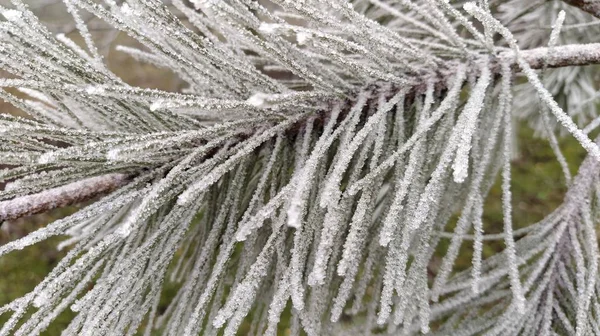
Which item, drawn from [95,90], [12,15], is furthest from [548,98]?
[12,15]

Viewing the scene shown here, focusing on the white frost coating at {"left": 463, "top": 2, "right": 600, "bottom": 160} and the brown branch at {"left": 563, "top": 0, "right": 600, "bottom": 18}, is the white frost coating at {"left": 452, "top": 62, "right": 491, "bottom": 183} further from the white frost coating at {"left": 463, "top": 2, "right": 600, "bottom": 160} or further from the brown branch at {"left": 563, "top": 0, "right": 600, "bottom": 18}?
the brown branch at {"left": 563, "top": 0, "right": 600, "bottom": 18}

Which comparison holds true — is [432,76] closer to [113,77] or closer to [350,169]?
[350,169]

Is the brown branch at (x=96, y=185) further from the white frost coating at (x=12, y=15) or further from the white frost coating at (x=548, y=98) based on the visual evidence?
the white frost coating at (x=12, y=15)

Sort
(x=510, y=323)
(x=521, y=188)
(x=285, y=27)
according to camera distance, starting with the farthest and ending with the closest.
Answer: (x=521, y=188) < (x=510, y=323) < (x=285, y=27)

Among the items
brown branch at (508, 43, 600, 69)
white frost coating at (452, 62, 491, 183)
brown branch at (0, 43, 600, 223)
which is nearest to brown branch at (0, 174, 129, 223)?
brown branch at (0, 43, 600, 223)

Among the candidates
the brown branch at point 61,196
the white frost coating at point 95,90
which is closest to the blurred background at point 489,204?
the brown branch at point 61,196

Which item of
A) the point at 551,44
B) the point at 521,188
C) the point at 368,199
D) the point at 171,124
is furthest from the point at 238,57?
the point at 521,188

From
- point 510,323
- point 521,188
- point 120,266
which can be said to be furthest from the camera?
point 521,188

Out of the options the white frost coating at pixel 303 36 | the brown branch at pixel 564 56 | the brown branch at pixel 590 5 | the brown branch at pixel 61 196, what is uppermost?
the brown branch at pixel 590 5
